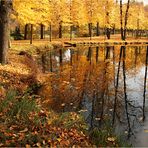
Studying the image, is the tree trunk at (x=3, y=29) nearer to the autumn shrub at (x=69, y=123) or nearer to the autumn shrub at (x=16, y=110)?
the autumn shrub at (x=16, y=110)

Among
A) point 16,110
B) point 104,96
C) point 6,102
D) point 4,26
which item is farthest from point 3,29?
point 16,110

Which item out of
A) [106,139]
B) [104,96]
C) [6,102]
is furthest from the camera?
[104,96]

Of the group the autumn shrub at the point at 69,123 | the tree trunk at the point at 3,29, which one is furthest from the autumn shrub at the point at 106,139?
the tree trunk at the point at 3,29

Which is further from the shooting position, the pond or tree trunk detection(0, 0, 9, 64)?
tree trunk detection(0, 0, 9, 64)

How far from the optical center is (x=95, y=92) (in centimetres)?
1588

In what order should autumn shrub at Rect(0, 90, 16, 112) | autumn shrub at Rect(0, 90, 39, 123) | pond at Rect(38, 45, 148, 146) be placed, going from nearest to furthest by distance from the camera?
autumn shrub at Rect(0, 90, 39, 123) < autumn shrub at Rect(0, 90, 16, 112) < pond at Rect(38, 45, 148, 146)

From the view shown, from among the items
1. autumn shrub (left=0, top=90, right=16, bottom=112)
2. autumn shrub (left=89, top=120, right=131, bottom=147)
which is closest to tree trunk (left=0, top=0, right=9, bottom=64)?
autumn shrub (left=0, top=90, right=16, bottom=112)

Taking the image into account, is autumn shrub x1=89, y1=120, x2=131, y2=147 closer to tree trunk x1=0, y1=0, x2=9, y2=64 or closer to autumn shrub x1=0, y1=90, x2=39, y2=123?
autumn shrub x1=0, y1=90, x2=39, y2=123

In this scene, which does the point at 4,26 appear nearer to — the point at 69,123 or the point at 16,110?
the point at 16,110

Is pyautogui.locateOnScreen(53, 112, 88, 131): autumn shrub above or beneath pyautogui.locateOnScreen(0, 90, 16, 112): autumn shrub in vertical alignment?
beneath

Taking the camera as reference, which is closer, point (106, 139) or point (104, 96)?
point (106, 139)

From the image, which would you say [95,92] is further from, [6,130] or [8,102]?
[6,130]

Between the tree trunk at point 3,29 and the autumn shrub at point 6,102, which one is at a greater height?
the tree trunk at point 3,29

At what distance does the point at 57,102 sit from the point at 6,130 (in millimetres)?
6038
